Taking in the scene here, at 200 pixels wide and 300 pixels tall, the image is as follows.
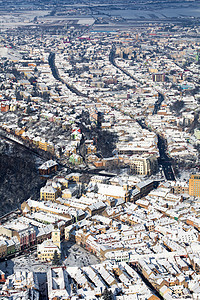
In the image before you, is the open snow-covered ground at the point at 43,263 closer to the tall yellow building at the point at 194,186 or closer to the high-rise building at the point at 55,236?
the high-rise building at the point at 55,236

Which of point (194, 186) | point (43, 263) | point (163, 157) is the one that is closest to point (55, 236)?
point (43, 263)

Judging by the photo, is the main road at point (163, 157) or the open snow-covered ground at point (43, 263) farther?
the main road at point (163, 157)

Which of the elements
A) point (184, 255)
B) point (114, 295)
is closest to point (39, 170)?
point (184, 255)

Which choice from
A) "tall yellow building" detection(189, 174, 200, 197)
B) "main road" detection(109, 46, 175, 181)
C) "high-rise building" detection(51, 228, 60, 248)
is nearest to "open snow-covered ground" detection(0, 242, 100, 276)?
"high-rise building" detection(51, 228, 60, 248)

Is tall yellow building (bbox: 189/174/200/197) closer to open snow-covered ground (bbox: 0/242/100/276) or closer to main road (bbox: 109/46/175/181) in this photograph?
main road (bbox: 109/46/175/181)

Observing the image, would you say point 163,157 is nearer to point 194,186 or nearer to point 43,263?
point 194,186

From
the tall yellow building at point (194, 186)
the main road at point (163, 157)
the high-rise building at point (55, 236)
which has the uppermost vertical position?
the high-rise building at point (55, 236)

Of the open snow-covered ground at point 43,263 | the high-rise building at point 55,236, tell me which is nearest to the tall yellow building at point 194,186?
the open snow-covered ground at point 43,263

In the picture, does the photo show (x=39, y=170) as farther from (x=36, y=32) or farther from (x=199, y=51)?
(x=36, y=32)

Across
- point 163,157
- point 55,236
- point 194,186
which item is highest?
point 55,236
